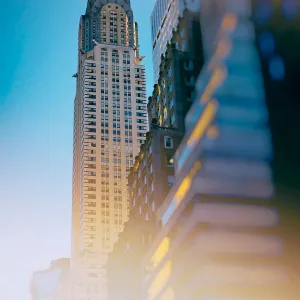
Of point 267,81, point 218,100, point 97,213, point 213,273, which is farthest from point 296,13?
point 97,213

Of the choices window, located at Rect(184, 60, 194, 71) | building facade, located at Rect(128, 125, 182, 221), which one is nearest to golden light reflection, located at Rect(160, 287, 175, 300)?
building facade, located at Rect(128, 125, 182, 221)

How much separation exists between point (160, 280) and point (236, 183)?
18844mm

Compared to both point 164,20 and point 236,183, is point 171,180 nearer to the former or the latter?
point 236,183

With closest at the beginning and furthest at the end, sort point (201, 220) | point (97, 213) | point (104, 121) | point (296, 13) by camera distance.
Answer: point (201, 220)
point (296, 13)
point (97, 213)
point (104, 121)

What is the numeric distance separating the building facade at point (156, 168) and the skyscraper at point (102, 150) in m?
72.0

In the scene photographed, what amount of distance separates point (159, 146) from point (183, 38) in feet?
70.5

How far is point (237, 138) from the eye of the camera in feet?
183

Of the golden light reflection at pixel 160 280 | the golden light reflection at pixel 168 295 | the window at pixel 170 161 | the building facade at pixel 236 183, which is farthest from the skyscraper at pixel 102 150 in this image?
the golden light reflection at pixel 168 295

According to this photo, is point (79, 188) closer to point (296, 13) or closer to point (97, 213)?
point (97, 213)

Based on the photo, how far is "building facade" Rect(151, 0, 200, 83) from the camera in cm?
10300

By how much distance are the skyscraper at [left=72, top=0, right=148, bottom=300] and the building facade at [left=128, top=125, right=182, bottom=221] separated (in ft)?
236

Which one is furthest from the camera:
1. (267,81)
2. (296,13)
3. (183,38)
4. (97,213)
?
(97,213)

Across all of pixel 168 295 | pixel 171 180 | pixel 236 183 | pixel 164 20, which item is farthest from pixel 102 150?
pixel 236 183

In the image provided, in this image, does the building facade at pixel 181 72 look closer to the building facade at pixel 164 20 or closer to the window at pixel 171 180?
the building facade at pixel 164 20
